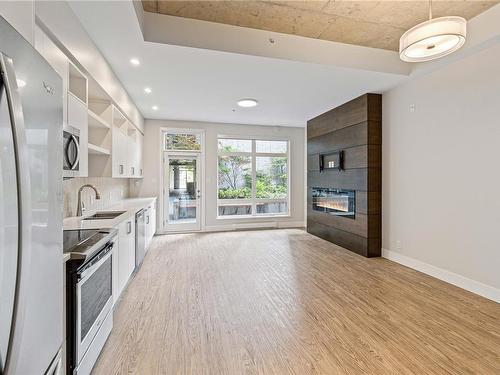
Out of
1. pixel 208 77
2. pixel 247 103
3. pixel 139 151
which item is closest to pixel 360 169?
pixel 247 103

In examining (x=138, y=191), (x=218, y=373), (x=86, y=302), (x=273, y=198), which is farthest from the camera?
(x=273, y=198)

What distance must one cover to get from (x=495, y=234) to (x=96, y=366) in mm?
3980

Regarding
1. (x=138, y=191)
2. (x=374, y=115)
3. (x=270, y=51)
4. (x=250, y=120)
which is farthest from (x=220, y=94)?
(x=138, y=191)

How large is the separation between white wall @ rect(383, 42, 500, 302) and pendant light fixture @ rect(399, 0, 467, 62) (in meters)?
1.22

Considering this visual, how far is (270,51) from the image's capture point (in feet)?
10.3

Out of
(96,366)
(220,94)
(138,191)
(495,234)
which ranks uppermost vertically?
(220,94)

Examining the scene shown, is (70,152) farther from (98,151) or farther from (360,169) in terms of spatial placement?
(360,169)

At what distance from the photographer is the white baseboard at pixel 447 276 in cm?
289

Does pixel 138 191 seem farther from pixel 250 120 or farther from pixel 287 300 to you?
pixel 287 300

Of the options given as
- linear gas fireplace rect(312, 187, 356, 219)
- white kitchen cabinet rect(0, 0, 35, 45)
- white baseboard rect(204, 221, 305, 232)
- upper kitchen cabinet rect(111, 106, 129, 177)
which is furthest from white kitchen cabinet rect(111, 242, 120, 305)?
white baseboard rect(204, 221, 305, 232)

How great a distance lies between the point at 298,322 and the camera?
7.91ft

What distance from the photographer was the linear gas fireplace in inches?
189

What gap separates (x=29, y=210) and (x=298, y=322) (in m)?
2.28

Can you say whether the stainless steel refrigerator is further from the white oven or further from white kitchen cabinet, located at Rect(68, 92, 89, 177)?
white kitchen cabinet, located at Rect(68, 92, 89, 177)
